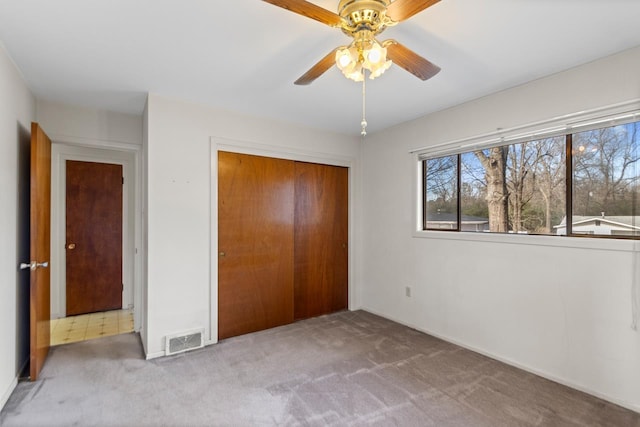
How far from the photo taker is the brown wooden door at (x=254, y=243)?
322 centimetres

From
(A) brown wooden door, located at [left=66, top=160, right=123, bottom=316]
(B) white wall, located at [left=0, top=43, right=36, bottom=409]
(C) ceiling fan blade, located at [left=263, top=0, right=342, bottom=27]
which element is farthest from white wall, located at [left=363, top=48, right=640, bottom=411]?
(A) brown wooden door, located at [left=66, top=160, right=123, bottom=316]

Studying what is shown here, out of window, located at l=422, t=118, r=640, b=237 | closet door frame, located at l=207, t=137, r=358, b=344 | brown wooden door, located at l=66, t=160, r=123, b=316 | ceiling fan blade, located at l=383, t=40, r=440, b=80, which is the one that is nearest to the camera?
ceiling fan blade, located at l=383, t=40, r=440, b=80

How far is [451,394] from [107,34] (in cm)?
323

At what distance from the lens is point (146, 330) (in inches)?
110

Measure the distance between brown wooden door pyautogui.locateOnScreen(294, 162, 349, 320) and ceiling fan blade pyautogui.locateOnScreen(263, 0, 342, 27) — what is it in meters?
2.35

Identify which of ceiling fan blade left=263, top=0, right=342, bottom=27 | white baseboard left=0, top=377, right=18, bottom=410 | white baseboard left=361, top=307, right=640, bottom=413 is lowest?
white baseboard left=361, top=307, right=640, bottom=413

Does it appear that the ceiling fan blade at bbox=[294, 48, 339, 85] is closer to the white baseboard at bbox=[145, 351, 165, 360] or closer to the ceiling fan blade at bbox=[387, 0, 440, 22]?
the ceiling fan blade at bbox=[387, 0, 440, 22]

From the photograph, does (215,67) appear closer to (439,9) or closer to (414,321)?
(439,9)

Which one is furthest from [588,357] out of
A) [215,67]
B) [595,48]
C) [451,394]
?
[215,67]

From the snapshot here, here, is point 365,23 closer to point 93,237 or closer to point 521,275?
point 521,275

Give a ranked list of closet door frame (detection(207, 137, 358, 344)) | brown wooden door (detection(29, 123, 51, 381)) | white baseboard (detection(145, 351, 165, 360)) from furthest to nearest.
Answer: closet door frame (detection(207, 137, 358, 344)), white baseboard (detection(145, 351, 165, 360)), brown wooden door (detection(29, 123, 51, 381))

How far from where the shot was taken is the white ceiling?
1.67m

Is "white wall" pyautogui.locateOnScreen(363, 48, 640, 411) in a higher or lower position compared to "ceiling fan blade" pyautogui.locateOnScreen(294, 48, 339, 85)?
lower

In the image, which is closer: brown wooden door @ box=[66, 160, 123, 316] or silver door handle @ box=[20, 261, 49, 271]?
silver door handle @ box=[20, 261, 49, 271]
